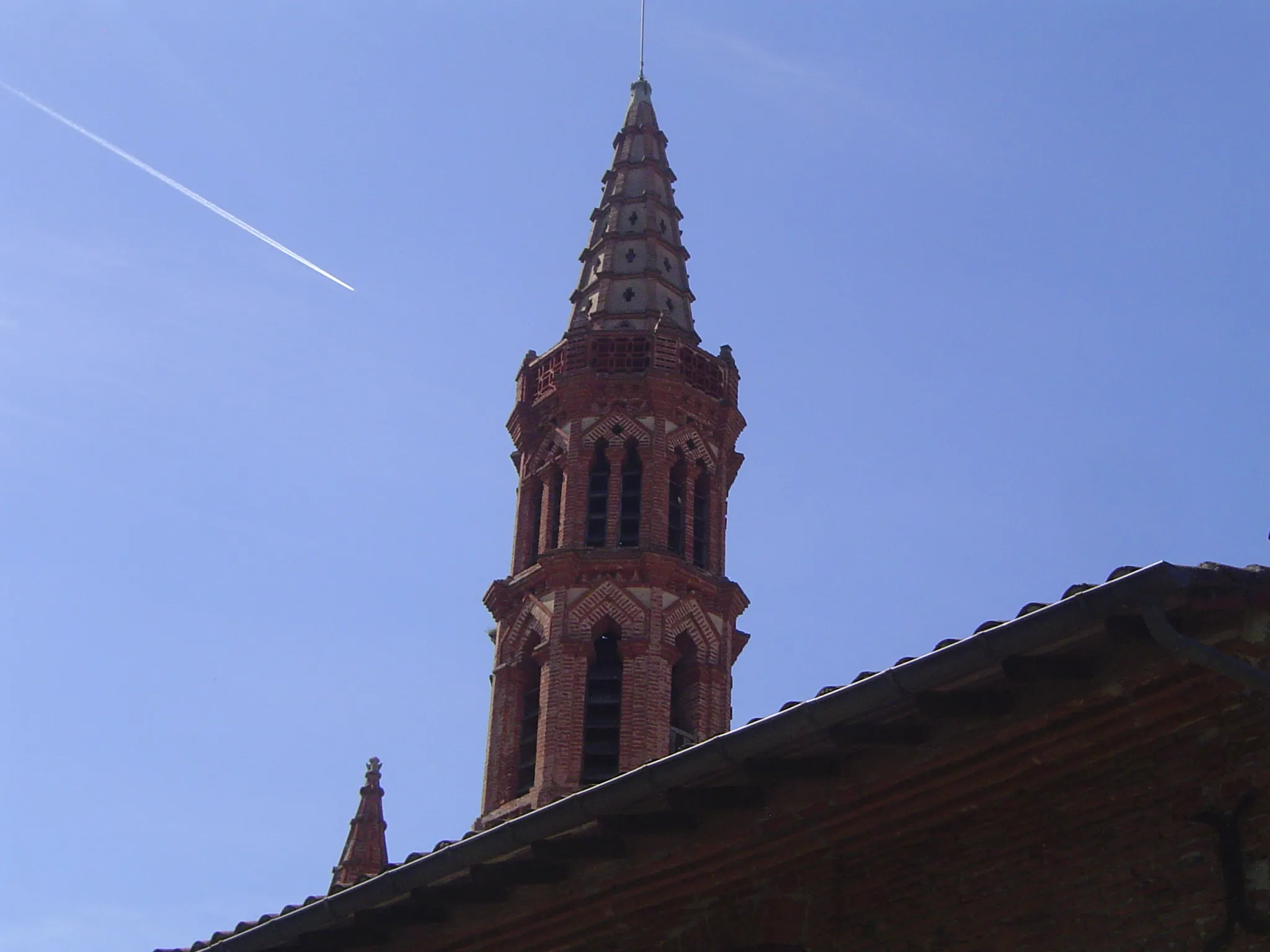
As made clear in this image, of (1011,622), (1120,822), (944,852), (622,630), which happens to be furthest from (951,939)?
(622,630)

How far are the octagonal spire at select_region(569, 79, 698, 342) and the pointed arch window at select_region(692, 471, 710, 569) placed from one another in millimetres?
3087

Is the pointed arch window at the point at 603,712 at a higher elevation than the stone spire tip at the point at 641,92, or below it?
below

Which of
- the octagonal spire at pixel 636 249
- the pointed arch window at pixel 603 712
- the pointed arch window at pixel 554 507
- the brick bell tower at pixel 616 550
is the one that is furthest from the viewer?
the octagonal spire at pixel 636 249

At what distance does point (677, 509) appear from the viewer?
32469 mm

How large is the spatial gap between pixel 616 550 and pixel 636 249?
7.83m

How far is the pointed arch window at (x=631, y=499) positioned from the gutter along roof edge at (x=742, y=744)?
1997 centimetres

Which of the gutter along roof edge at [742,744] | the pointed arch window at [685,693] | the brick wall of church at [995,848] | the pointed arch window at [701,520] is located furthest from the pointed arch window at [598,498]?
→ the brick wall of church at [995,848]

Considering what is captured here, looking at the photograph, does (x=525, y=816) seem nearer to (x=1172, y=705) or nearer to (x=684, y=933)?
(x=684, y=933)

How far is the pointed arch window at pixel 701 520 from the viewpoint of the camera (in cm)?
3234

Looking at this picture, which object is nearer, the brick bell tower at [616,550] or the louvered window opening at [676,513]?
the brick bell tower at [616,550]

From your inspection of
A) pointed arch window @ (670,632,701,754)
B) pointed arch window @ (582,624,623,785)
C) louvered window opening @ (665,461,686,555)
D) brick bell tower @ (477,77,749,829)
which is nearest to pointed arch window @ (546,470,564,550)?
brick bell tower @ (477,77,749,829)

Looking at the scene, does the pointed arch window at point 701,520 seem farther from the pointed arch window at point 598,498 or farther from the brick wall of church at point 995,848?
the brick wall of church at point 995,848

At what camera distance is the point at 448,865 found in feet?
35.5

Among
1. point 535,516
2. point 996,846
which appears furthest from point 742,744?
point 535,516
